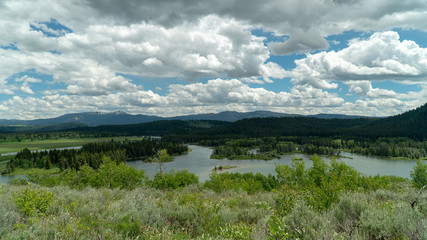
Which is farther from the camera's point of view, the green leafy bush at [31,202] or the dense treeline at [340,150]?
the dense treeline at [340,150]

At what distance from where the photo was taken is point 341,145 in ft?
540

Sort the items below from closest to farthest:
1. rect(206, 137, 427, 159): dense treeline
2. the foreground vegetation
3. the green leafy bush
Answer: the foreground vegetation < the green leafy bush < rect(206, 137, 427, 159): dense treeline

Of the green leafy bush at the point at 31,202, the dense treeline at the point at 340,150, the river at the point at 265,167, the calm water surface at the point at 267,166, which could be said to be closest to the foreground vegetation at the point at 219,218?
the green leafy bush at the point at 31,202

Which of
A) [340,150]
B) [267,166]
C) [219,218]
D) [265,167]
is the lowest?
[340,150]

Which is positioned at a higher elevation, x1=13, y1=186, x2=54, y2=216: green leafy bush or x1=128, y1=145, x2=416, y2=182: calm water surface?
x1=13, y1=186, x2=54, y2=216: green leafy bush

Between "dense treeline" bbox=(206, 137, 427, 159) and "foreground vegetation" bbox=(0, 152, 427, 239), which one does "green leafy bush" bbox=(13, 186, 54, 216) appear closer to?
"foreground vegetation" bbox=(0, 152, 427, 239)

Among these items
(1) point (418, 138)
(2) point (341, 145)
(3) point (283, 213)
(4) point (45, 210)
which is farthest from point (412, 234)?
(1) point (418, 138)

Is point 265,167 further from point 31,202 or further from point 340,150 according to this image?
point 31,202

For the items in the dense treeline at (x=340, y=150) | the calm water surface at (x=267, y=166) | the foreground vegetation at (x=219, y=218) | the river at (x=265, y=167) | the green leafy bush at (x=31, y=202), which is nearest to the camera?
the foreground vegetation at (x=219, y=218)

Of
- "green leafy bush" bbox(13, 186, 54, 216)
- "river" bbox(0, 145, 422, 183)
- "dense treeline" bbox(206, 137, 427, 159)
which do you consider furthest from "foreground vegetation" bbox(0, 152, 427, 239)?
"dense treeline" bbox(206, 137, 427, 159)

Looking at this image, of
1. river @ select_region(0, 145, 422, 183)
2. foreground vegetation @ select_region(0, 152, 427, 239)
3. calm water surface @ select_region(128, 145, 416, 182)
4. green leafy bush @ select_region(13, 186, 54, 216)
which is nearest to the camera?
foreground vegetation @ select_region(0, 152, 427, 239)

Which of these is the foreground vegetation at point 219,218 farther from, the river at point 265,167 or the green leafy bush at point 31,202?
the river at point 265,167

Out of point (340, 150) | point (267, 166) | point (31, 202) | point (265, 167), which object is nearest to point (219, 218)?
point (31, 202)

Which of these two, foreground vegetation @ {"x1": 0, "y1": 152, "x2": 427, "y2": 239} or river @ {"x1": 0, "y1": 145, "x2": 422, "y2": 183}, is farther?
river @ {"x1": 0, "y1": 145, "x2": 422, "y2": 183}
